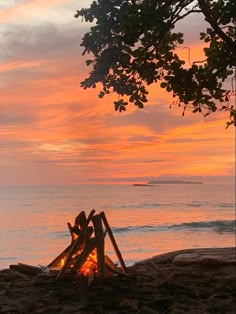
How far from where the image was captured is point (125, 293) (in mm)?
9484

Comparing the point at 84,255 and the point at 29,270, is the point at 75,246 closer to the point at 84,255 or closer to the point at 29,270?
the point at 84,255

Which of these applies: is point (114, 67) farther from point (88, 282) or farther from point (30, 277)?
point (30, 277)

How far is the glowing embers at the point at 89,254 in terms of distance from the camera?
10195 mm

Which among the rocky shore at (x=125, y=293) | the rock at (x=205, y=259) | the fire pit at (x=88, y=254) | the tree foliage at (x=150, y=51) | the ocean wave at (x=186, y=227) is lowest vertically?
the ocean wave at (x=186, y=227)

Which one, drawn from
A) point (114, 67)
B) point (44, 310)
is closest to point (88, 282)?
point (44, 310)

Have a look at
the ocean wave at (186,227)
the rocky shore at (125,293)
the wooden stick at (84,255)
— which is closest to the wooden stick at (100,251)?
the wooden stick at (84,255)

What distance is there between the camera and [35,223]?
181 ft

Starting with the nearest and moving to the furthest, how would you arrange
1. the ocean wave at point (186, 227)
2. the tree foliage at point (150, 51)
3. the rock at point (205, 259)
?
the tree foliage at point (150, 51) < the rock at point (205, 259) < the ocean wave at point (186, 227)

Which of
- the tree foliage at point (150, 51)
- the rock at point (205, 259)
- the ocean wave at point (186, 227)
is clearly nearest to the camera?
the tree foliage at point (150, 51)

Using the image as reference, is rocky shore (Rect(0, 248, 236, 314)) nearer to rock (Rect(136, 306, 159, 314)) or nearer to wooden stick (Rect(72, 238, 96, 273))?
rock (Rect(136, 306, 159, 314))

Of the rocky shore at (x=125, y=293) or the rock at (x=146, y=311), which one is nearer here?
the rock at (x=146, y=311)

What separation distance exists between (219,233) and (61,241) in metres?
15.2

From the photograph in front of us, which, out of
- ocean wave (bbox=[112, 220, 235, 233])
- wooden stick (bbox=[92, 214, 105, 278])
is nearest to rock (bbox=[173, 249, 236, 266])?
wooden stick (bbox=[92, 214, 105, 278])

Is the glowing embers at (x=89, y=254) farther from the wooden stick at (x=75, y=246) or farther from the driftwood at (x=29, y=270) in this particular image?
the driftwood at (x=29, y=270)
